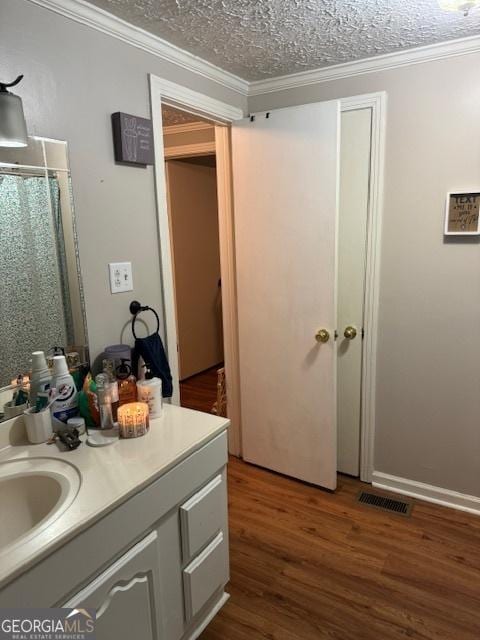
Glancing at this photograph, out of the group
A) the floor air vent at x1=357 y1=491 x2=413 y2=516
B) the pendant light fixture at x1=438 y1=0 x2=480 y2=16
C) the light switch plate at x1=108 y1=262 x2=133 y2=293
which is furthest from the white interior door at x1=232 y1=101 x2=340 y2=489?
the light switch plate at x1=108 y1=262 x2=133 y2=293

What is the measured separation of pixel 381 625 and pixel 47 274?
67.5 inches

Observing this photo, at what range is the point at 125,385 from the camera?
1.50 meters

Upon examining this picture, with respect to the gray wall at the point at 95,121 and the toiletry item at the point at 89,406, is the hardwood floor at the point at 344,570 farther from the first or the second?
the gray wall at the point at 95,121

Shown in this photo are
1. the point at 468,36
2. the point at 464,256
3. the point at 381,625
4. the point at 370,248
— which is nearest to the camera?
the point at 381,625

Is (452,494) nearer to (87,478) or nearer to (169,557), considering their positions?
(169,557)

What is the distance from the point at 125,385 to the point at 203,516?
1.67 feet

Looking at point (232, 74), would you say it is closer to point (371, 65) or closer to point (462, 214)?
point (371, 65)

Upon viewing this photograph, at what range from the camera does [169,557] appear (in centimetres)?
129

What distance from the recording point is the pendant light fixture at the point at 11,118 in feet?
3.87

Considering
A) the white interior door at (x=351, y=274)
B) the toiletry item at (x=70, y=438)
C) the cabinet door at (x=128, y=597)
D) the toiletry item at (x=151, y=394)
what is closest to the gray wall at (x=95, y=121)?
the toiletry item at (x=151, y=394)

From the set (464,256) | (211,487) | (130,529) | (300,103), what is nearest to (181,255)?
(300,103)

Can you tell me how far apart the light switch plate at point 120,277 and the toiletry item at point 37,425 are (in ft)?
1.75

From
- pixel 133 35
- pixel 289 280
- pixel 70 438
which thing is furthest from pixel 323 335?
pixel 133 35

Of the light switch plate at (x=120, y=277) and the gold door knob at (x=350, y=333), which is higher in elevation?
the light switch plate at (x=120, y=277)
